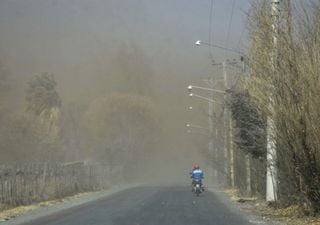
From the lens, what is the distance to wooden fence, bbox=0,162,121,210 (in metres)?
33.9

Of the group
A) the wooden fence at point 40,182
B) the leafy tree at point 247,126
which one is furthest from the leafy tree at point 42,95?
the leafy tree at point 247,126

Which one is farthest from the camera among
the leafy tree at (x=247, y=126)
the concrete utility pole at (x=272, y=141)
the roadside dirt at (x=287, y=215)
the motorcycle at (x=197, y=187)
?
the motorcycle at (x=197, y=187)

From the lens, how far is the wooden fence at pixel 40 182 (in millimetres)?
33875

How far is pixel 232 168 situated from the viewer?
5250 cm

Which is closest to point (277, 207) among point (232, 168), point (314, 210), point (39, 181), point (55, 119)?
point (314, 210)

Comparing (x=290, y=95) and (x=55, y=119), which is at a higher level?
(x=55, y=119)

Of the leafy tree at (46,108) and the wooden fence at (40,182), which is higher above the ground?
the leafy tree at (46,108)

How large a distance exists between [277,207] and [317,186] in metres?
6.64

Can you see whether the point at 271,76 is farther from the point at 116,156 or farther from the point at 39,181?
the point at 116,156

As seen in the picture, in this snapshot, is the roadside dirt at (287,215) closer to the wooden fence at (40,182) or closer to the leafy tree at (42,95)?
the wooden fence at (40,182)

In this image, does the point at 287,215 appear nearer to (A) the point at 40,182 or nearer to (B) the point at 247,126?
(B) the point at 247,126

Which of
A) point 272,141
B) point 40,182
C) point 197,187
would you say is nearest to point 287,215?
point 272,141

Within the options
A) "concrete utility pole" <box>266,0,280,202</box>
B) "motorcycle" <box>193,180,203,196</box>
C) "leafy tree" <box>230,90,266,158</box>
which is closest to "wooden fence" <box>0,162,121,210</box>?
"motorcycle" <box>193,180,203,196</box>

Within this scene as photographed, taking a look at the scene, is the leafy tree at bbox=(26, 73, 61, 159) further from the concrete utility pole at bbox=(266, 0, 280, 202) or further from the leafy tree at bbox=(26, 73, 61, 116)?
the concrete utility pole at bbox=(266, 0, 280, 202)
